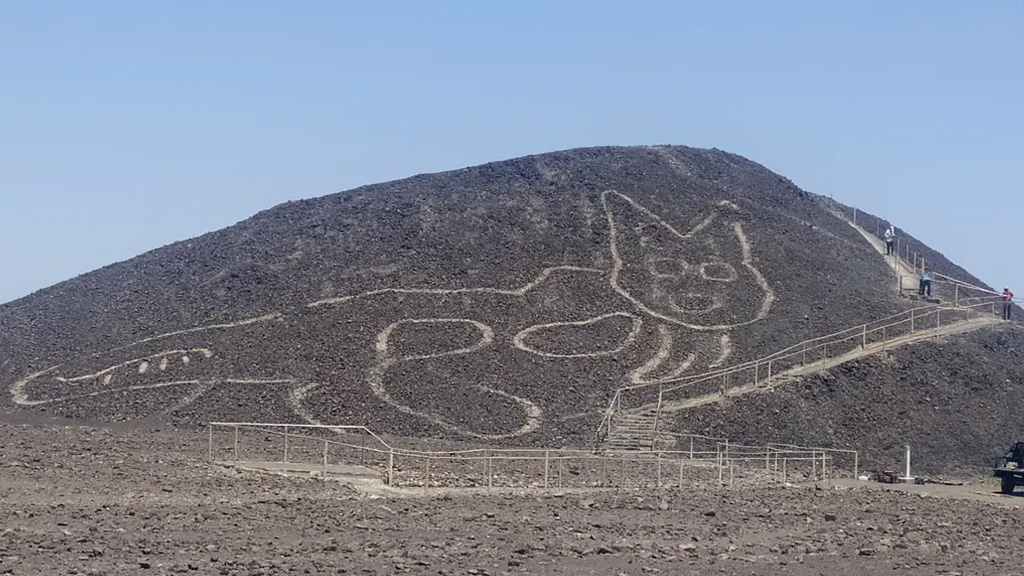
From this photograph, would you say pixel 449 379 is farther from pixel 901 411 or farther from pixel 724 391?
pixel 901 411

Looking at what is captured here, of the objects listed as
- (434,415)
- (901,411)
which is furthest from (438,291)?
(901,411)

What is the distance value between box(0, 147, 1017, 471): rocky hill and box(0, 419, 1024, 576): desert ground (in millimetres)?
10776

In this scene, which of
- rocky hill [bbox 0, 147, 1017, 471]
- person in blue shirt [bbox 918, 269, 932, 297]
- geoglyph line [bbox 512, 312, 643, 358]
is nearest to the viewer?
rocky hill [bbox 0, 147, 1017, 471]

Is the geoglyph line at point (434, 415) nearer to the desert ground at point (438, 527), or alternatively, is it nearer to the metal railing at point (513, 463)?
the metal railing at point (513, 463)

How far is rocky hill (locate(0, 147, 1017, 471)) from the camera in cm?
4391

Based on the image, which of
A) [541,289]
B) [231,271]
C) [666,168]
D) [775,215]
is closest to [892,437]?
[541,289]

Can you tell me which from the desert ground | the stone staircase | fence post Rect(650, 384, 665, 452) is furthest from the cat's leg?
the desert ground

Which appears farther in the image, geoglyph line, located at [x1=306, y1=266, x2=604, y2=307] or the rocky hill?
geoglyph line, located at [x1=306, y1=266, x2=604, y2=307]

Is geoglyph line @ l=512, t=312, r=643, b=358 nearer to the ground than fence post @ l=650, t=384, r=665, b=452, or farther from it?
farther from it

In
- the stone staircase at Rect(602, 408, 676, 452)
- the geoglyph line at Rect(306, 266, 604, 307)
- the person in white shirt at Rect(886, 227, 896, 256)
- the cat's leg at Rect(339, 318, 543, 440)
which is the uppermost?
the person in white shirt at Rect(886, 227, 896, 256)

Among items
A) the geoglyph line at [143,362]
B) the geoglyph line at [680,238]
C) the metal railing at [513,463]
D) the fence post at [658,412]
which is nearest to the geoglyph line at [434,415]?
the metal railing at [513,463]

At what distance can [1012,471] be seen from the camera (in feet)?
120

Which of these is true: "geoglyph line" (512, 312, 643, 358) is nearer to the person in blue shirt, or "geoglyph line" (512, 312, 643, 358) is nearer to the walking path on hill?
the walking path on hill

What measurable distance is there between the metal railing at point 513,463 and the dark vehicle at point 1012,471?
15.3ft
